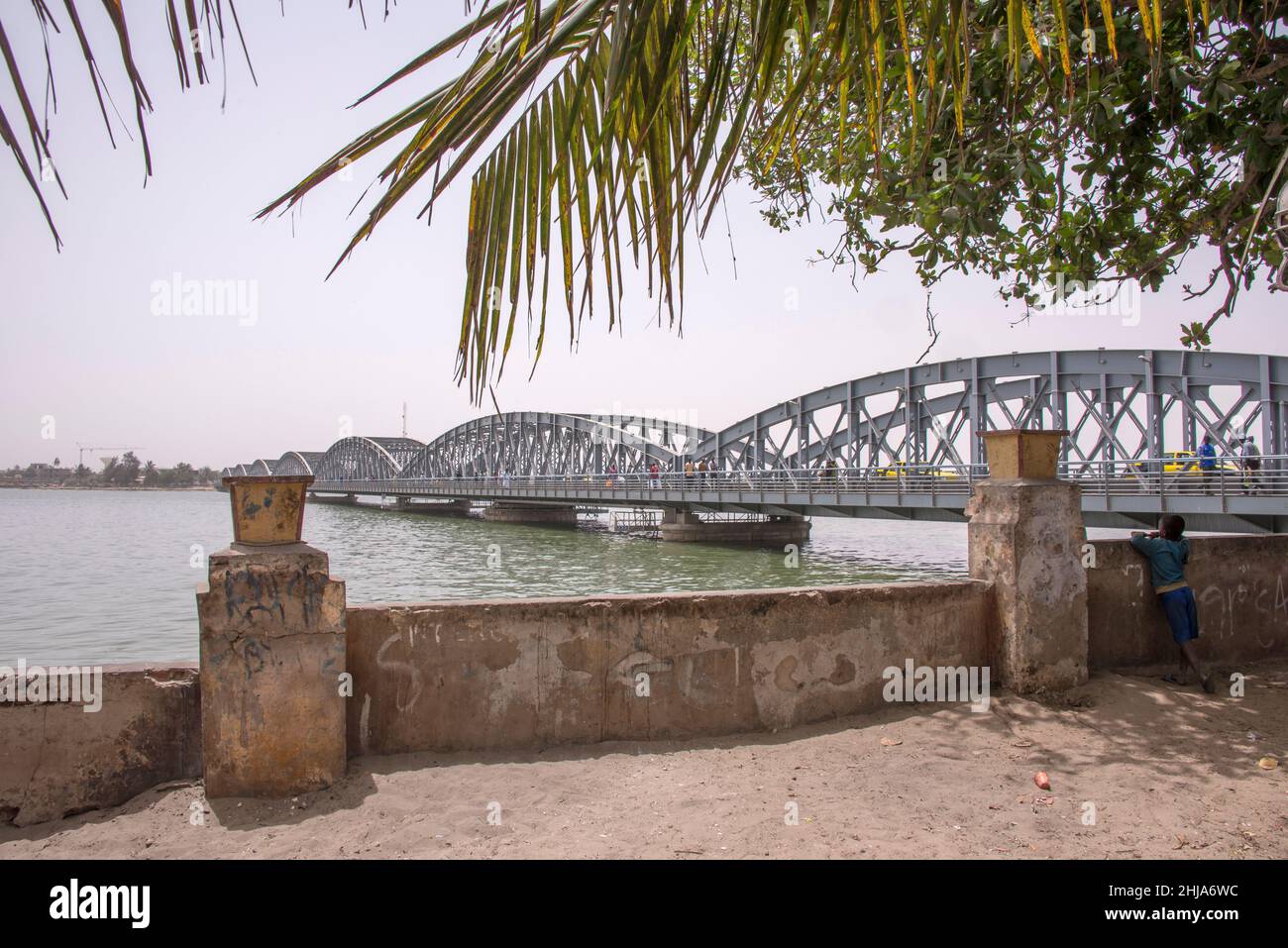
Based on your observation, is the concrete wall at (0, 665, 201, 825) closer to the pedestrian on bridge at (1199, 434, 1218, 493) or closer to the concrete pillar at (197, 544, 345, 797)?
the concrete pillar at (197, 544, 345, 797)

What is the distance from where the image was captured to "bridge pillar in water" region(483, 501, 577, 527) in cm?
6656

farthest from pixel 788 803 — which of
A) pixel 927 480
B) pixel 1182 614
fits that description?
pixel 927 480

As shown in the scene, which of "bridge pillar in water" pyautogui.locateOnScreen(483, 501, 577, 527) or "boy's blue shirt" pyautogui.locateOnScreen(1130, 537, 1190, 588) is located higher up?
"boy's blue shirt" pyautogui.locateOnScreen(1130, 537, 1190, 588)

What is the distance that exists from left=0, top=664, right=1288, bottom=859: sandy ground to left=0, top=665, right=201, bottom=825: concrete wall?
12 cm

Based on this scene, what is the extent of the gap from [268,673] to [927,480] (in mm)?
27323

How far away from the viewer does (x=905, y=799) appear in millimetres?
4508

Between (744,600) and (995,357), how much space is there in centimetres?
3122

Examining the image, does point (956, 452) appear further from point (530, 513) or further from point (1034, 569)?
point (530, 513)

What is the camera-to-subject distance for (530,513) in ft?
227

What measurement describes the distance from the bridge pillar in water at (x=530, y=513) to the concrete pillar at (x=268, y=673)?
6063 centimetres

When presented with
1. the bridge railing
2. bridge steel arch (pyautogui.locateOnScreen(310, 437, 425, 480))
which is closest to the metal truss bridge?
the bridge railing

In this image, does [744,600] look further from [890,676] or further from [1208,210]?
[1208,210]

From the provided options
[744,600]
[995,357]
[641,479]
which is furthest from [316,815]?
[641,479]
